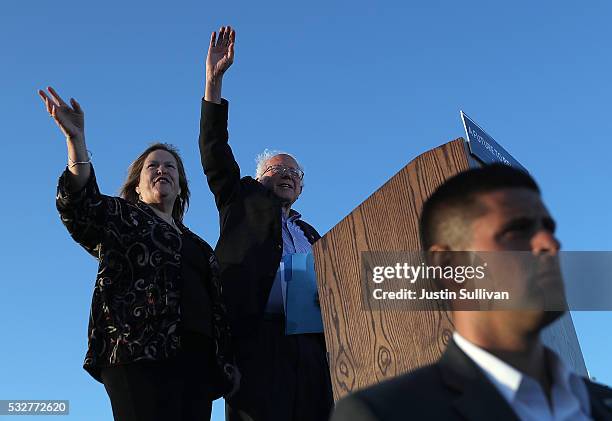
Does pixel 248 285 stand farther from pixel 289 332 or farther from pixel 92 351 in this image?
pixel 92 351

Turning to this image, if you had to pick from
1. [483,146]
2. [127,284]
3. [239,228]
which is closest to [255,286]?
[239,228]

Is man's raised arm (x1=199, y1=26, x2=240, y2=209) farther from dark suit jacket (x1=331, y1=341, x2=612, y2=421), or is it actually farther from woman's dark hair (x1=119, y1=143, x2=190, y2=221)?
dark suit jacket (x1=331, y1=341, x2=612, y2=421)

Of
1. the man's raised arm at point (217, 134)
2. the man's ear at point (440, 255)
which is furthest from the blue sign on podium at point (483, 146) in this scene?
the man's raised arm at point (217, 134)

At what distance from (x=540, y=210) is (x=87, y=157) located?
7.53 ft

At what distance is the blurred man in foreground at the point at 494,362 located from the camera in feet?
2.86

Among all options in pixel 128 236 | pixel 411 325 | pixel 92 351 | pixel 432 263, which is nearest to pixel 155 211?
pixel 128 236

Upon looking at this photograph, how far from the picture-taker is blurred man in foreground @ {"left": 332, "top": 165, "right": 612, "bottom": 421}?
872mm

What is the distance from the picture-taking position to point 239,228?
11.2 feet

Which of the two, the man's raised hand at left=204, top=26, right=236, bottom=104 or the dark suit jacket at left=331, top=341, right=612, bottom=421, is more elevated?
the man's raised hand at left=204, top=26, right=236, bottom=104

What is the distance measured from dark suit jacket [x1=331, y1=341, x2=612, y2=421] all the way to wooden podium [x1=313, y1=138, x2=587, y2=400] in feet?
3.69

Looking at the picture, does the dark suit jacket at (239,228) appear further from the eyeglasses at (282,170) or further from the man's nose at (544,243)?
the man's nose at (544,243)

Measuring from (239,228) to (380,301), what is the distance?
138cm

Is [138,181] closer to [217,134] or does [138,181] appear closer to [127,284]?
[217,134]

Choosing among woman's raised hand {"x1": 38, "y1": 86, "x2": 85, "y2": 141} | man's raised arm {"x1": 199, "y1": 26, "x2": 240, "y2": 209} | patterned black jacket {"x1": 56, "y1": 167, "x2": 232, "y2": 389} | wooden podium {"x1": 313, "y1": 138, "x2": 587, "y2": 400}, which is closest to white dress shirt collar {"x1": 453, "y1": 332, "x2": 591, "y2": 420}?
wooden podium {"x1": 313, "y1": 138, "x2": 587, "y2": 400}
